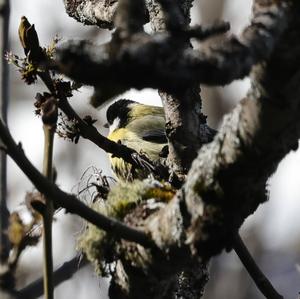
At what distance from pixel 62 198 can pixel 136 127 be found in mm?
3844

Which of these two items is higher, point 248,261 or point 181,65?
point 248,261

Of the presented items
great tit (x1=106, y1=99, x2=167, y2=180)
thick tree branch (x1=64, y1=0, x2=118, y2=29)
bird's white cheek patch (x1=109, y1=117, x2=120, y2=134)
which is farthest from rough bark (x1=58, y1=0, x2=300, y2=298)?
bird's white cheek patch (x1=109, y1=117, x2=120, y2=134)

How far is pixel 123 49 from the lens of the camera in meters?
1.19

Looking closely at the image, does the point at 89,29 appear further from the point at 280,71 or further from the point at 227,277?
the point at 280,71

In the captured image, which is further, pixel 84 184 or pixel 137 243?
pixel 84 184

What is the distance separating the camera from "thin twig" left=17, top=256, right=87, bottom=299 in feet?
7.47

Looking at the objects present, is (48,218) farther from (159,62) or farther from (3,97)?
(3,97)

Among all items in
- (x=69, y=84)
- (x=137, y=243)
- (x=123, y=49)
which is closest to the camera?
(x=123, y=49)

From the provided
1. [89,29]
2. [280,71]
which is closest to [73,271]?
[280,71]

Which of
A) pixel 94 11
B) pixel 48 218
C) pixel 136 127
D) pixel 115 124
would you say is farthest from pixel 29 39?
pixel 115 124

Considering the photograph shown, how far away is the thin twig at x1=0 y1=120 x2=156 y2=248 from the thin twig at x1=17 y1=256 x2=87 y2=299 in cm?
56

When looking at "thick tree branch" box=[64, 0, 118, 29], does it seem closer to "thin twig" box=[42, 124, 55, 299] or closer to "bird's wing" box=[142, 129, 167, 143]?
"thin twig" box=[42, 124, 55, 299]

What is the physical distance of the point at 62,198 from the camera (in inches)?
63.7

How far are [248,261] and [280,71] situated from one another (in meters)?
0.98
